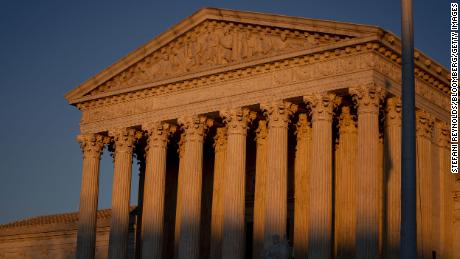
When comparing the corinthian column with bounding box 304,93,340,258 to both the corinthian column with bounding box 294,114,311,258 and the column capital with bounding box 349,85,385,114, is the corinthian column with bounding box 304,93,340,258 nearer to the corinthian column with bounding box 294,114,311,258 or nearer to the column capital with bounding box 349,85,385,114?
the column capital with bounding box 349,85,385,114

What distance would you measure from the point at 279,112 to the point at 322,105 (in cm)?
211

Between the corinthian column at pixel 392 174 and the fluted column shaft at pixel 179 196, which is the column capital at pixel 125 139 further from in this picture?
the corinthian column at pixel 392 174

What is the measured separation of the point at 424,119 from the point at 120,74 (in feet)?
50.6

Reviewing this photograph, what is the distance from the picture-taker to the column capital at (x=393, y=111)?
32.9 meters

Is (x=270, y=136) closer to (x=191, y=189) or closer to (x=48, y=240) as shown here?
(x=191, y=189)

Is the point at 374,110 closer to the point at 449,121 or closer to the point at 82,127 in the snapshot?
the point at 449,121

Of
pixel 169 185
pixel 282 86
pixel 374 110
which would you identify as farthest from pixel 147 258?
pixel 374 110

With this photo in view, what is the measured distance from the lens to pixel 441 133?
36.5 metres

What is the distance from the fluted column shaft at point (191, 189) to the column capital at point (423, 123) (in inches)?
380

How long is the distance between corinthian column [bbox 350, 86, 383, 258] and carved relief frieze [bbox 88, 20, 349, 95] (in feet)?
9.21

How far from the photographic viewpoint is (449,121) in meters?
36.8

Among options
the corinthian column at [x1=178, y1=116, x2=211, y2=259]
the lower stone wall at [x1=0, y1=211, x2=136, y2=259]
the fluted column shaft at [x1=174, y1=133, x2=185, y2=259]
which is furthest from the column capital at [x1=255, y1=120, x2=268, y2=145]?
the lower stone wall at [x1=0, y1=211, x2=136, y2=259]

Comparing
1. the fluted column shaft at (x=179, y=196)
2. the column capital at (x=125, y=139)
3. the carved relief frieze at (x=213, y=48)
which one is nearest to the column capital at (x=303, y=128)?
the carved relief frieze at (x=213, y=48)

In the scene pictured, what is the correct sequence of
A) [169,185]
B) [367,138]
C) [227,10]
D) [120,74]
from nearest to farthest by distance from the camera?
[367,138] < [227,10] < [120,74] < [169,185]
